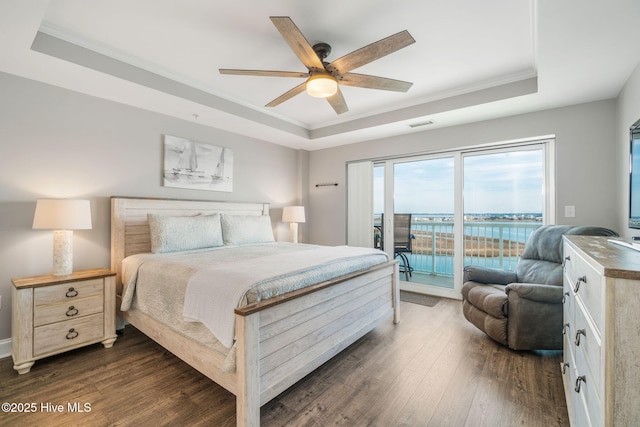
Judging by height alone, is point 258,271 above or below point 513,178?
below

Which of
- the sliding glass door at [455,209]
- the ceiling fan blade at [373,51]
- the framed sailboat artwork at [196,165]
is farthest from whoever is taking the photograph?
the sliding glass door at [455,209]

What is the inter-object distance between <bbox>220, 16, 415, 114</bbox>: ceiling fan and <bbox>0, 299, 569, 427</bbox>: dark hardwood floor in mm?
2189

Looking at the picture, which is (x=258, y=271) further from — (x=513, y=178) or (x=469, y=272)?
(x=513, y=178)

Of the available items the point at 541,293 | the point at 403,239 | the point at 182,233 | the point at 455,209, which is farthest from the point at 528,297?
the point at 182,233

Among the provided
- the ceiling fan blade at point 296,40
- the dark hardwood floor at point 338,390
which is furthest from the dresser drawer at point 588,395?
the ceiling fan blade at point 296,40

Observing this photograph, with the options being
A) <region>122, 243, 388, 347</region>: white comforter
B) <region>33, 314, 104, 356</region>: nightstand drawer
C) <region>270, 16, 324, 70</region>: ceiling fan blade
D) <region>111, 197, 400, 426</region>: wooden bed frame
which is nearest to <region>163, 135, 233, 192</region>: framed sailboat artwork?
<region>111, 197, 400, 426</region>: wooden bed frame

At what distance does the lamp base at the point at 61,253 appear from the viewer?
2352 millimetres

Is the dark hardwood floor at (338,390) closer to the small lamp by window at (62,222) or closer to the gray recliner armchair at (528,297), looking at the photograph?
the gray recliner armchair at (528,297)

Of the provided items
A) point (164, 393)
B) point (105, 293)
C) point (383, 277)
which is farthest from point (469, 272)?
point (105, 293)

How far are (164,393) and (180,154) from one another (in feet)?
8.44

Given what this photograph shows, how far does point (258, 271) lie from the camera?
186cm

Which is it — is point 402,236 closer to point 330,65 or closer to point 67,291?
point 330,65

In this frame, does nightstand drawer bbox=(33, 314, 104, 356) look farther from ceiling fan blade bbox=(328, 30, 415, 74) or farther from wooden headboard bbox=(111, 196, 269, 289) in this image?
ceiling fan blade bbox=(328, 30, 415, 74)

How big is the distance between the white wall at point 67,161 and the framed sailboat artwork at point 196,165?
91 mm
